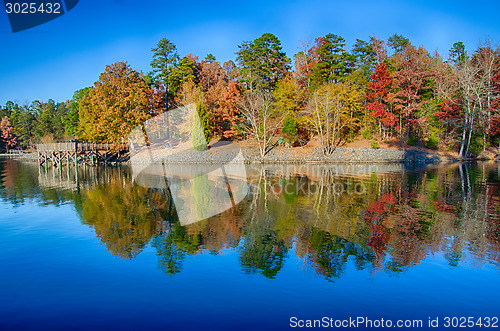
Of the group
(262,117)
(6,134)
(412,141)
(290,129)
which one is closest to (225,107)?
(262,117)

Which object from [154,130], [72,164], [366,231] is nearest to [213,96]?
[154,130]

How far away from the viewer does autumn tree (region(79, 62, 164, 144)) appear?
4141 centimetres

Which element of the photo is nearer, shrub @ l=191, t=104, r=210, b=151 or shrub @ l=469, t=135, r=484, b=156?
shrub @ l=469, t=135, r=484, b=156

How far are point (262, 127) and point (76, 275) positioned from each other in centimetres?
3466

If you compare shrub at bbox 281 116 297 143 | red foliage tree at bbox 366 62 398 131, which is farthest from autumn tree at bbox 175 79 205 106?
red foliage tree at bbox 366 62 398 131

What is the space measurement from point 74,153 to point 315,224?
127ft

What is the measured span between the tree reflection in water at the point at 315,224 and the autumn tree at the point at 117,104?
65.6ft

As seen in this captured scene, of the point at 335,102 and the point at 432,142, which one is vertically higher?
the point at 335,102

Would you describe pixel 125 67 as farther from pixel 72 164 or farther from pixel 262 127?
pixel 262 127

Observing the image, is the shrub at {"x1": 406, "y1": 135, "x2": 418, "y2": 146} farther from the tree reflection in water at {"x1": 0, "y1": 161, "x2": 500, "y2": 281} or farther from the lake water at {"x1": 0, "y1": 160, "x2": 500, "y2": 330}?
the lake water at {"x1": 0, "y1": 160, "x2": 500, "y2": 330}

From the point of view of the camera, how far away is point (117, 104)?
41469 mm

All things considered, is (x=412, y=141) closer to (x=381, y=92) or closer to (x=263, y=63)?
(x=381, y=92)

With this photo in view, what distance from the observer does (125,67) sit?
4475 cm

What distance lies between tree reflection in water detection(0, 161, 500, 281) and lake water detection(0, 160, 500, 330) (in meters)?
0.06
